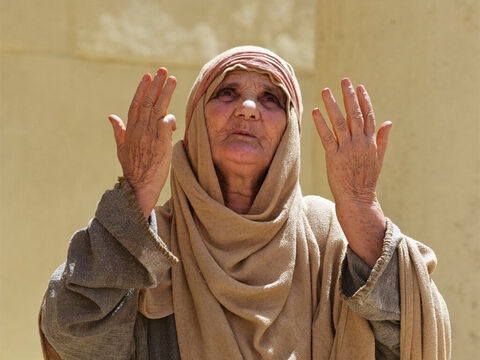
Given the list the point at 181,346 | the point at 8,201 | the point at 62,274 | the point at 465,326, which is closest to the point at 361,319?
the point at 181,346

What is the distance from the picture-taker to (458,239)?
177 inches

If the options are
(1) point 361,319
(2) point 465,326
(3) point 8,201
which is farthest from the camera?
(3) point 8,201

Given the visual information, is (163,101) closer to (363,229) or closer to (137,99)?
(137,99)

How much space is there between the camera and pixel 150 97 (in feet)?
9.83

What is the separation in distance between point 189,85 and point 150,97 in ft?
8.64

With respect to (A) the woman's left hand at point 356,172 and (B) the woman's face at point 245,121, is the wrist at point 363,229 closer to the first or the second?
(A) the woman's left hand at point 356,172

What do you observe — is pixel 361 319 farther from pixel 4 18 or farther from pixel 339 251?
pixel 4 18

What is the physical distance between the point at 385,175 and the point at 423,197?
0.28 m

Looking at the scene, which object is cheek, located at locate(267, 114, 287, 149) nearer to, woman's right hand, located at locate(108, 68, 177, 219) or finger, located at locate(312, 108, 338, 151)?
finger, located at locate(312, 108, 338, 151)

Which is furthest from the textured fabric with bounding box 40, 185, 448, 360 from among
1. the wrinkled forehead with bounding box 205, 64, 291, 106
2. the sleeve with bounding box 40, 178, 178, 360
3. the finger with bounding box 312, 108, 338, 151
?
the wrinkled forehead with bounding box 205, 64, 291, 106

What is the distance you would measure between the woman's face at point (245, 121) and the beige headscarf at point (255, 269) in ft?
0.11

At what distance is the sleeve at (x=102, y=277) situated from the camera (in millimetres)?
2846

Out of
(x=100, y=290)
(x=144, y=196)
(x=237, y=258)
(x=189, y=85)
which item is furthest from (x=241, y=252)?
(x=189, y=85)

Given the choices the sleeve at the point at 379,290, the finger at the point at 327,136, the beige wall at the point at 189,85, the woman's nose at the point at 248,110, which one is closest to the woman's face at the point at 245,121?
the woman's nose at the point at 248,110
